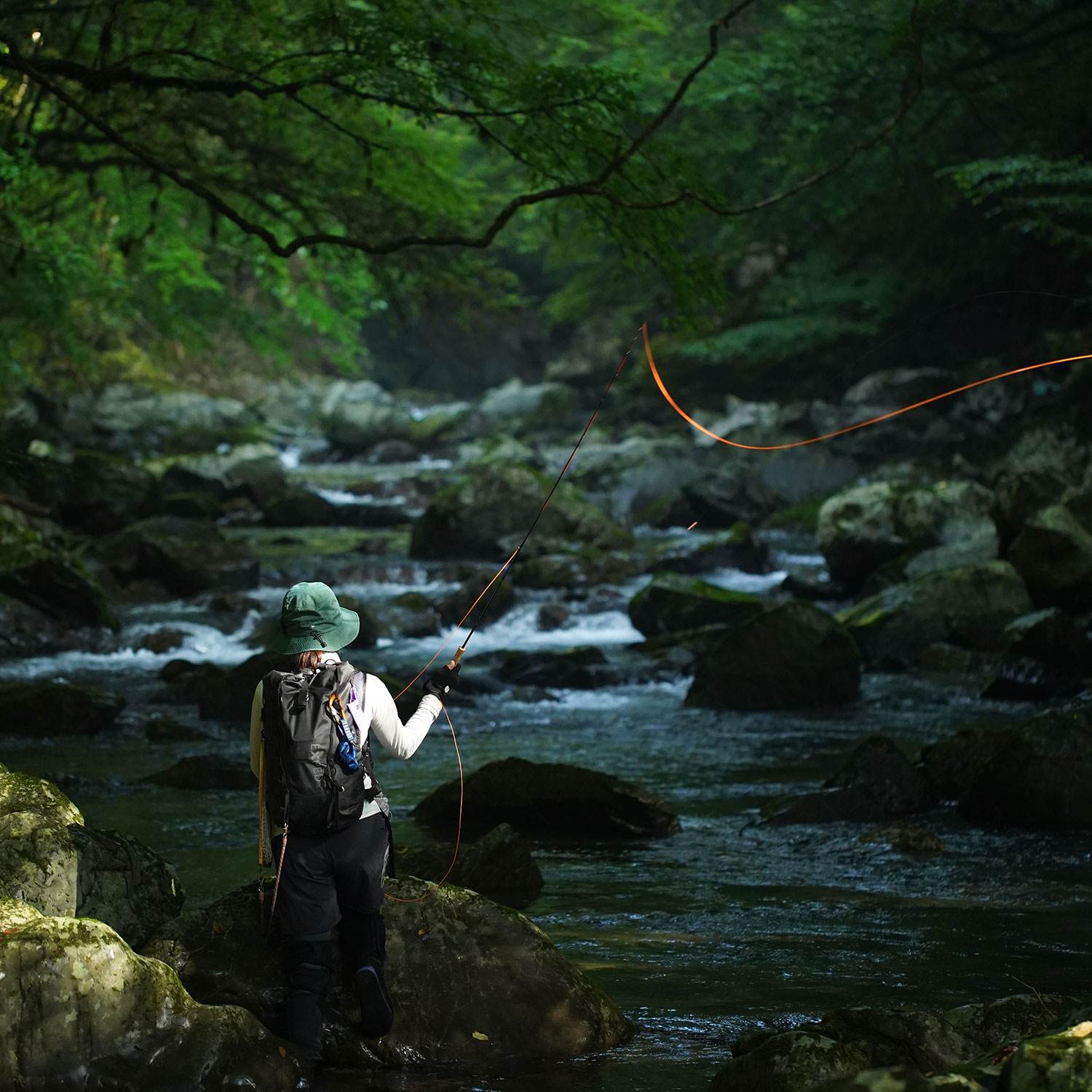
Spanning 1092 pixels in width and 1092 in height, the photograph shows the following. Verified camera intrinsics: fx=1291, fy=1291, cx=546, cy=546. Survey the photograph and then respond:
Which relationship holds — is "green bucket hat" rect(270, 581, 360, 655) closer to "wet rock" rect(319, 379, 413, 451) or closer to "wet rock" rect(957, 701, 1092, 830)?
"wet rock" rect(957, 701, 1092, 830)

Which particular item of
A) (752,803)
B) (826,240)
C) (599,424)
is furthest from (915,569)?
(599,424)

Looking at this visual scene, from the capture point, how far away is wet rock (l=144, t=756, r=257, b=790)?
26.8 feet

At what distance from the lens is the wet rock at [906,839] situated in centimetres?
666

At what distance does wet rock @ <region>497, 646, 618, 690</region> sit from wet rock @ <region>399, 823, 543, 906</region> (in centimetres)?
597

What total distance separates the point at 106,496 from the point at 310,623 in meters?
17.2

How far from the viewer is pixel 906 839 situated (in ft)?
22.0

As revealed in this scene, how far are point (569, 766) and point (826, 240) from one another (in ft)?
79.3

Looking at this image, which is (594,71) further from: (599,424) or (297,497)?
(599,424)

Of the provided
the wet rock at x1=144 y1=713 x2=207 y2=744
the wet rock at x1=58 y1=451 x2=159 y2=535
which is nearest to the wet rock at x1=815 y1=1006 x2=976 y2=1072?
the wet rock at x1=144 y1=713 x2=207 y2=744

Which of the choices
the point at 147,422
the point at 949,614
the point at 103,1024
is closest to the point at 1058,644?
the point at 949,614

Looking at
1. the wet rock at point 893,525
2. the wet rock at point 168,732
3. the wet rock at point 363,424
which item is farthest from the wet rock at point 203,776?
the wet rock at point 363,424

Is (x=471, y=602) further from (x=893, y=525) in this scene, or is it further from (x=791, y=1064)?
(x=791, y=1064)

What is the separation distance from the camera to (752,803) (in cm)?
789

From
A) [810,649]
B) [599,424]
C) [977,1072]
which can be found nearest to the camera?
[977,1072]
